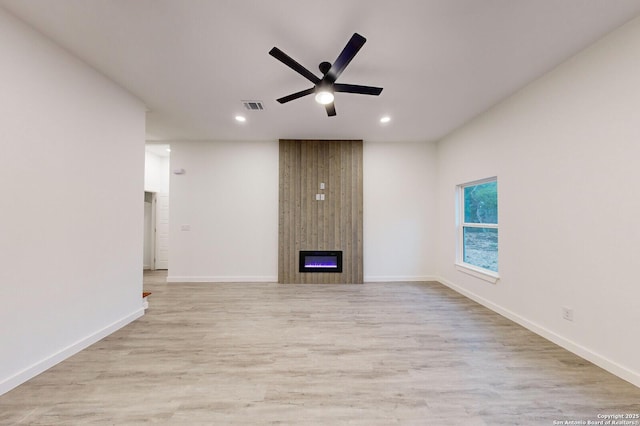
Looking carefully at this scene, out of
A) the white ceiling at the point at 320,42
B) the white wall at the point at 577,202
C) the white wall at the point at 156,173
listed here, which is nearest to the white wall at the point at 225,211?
the white wall at the point at 156,173

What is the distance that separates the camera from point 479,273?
356 centimetres

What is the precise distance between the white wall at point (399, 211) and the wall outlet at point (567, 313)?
8.31 ft

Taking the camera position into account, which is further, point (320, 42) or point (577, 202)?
point (577, 202)

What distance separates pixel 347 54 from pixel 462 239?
377 centimetres

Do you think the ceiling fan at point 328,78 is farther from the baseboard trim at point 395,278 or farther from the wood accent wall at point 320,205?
the baseboard trim at point 395,278

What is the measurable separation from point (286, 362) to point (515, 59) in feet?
11.5

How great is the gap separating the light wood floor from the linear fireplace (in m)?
1.52

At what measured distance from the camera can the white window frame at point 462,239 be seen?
11.1ft

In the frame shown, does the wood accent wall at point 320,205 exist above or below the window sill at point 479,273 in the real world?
above

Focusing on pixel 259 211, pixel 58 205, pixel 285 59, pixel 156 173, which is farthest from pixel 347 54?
pixel 156 173

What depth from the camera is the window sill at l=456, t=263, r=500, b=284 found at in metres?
3.27

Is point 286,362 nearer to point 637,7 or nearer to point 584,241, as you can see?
point 584,241

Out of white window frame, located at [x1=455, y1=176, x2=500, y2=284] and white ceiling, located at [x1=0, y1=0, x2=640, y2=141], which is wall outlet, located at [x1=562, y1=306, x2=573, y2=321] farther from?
Answer: white ceiling, located at [x1=0, y1=0, x2=640, y2=141]

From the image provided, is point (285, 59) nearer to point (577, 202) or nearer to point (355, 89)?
point (355, 89)
